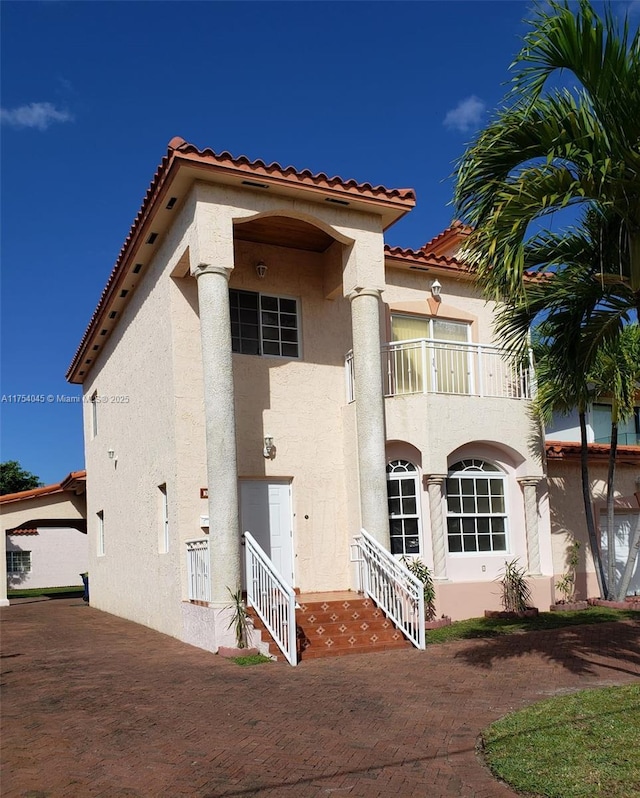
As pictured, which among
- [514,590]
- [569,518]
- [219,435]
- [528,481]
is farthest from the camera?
[569,518]

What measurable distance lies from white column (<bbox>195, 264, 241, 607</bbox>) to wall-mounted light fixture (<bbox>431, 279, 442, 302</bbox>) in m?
5.56

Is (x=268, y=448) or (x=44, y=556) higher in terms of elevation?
(x=268, y=448)

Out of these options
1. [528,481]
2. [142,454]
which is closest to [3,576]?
[142,454]

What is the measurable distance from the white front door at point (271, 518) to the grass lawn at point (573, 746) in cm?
666

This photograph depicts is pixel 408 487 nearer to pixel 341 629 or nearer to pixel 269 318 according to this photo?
pixel 341 629

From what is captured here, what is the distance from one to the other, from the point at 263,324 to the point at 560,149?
7840 millimetres

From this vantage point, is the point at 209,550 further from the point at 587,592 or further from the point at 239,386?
the point at 587,592

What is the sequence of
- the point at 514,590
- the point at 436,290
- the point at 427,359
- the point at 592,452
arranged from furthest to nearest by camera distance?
the point at 592,452, the point at 436,290, the point at 427,359, the point at 514,590

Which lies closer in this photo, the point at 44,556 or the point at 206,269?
the point at 206,269

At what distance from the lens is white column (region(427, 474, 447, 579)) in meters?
13.9

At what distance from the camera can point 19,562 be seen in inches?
1577

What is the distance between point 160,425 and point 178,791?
28.9 ft

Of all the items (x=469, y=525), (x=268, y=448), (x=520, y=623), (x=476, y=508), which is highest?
(x=268, y=448)

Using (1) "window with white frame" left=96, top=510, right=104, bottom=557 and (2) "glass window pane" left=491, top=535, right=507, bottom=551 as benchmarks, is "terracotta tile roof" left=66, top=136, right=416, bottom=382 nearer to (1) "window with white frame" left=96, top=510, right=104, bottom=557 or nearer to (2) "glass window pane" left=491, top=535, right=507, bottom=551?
(2) "glass window pane" left=491, top=535, right=507, bottom=551
